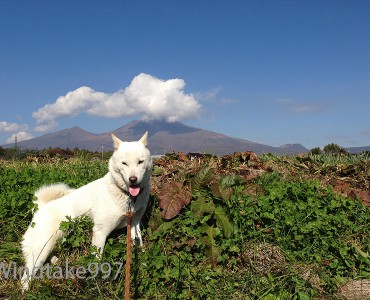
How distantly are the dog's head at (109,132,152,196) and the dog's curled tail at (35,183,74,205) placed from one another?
1.10m

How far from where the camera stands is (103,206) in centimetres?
462

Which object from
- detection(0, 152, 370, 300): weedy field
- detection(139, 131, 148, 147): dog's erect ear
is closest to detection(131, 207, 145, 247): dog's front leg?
detection(0, 152, 370, 300): weedy field

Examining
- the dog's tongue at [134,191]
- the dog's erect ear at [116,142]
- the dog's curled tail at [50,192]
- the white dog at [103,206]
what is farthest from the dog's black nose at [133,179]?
the dog's curled tail at [50,192]

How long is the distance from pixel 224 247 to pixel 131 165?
158 cm

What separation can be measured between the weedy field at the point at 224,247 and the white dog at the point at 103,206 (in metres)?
0.19

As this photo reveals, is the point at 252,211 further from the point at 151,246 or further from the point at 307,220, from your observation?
the point at 151,246

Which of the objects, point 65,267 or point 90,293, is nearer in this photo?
point 90,293

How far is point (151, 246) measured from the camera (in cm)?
468

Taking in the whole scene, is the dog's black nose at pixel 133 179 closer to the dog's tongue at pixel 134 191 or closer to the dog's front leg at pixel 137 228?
the dog's tongue at pixel 134 191

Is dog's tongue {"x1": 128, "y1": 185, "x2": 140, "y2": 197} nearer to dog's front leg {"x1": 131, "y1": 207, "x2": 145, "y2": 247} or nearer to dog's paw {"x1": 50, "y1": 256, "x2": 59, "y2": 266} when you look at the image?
dog's front leg {"x1": 131, "y1": 207, "x2": 145, "y2": 247}

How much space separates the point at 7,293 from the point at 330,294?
4.10 metres

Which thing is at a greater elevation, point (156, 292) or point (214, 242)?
point (214, 242)

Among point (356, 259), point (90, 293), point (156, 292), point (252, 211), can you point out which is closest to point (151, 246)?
point (156, 292)

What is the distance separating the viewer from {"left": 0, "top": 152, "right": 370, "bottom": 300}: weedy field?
4.31 metres
